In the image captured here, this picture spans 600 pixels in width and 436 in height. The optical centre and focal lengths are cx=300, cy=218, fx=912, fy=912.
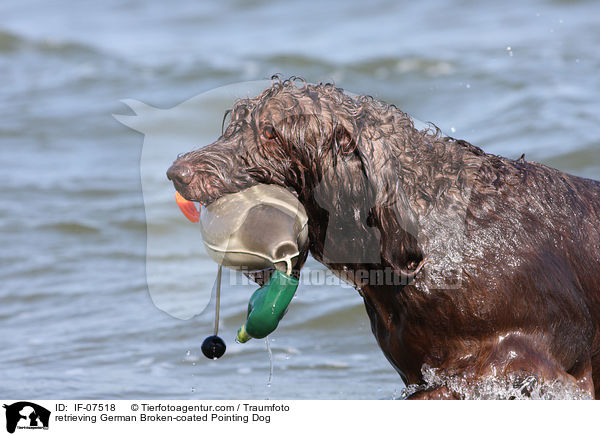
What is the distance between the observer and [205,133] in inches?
495

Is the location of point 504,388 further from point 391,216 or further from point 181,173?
point 181,173

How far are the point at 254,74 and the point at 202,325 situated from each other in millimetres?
8157

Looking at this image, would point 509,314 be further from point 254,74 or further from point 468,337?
point 254,74

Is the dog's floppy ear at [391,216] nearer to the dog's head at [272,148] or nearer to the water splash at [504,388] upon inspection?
the dog's head at [272,148]

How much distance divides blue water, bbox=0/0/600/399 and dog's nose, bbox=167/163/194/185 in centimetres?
275

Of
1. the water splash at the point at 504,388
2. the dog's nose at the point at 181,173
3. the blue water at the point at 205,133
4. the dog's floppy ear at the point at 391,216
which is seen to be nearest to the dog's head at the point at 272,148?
the dog's nose at the point at 181,173

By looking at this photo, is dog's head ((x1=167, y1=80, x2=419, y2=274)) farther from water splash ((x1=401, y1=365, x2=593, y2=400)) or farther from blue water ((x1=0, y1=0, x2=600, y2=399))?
blue water ((x1=0, y1=0, x2=600, y2=399))

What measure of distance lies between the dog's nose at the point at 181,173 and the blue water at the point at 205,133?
9.01 ft

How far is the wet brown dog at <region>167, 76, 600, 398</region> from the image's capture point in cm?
411
